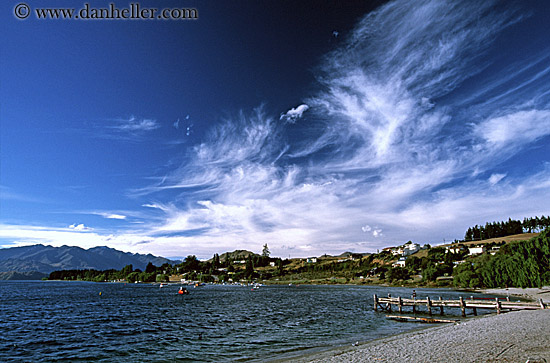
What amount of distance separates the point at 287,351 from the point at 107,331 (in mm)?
28320

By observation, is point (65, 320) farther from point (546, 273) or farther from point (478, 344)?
point (546, 273)

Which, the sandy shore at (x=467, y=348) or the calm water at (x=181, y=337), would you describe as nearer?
the sandy shore at (x=467, y=348)

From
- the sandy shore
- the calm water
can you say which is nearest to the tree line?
the calm water

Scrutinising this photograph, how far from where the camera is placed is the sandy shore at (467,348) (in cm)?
1998

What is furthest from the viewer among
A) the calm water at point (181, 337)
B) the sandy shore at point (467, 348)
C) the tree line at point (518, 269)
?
the tree line at point (518, 269)

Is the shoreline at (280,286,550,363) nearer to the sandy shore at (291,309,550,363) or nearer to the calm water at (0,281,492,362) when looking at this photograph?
the sandy shore at (291,309,550,363)

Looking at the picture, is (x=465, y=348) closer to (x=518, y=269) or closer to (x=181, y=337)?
(x=181, y=337)

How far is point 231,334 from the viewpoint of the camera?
37969 millimetres

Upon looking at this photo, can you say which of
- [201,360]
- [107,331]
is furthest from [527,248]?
[107,331]

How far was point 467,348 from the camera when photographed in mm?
23047

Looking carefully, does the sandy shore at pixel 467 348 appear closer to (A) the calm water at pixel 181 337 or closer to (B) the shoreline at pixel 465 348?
(B) the shoreline at pixel 465 348

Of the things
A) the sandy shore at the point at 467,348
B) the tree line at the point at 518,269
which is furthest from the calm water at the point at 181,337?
the tree line at the point at 518,269

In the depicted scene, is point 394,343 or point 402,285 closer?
point 394,343

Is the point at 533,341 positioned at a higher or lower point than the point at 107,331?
→ higher
